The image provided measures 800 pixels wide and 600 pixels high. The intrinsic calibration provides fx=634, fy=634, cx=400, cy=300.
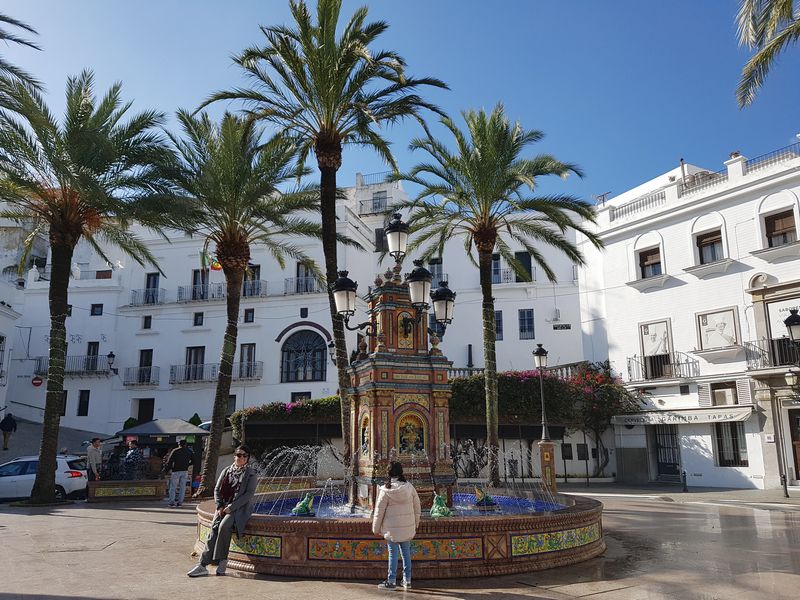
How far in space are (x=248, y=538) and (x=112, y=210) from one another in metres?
12.1

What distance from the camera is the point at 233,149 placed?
704 inches

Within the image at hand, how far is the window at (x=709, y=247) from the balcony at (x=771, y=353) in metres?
3.83

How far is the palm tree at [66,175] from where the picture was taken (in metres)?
16.1

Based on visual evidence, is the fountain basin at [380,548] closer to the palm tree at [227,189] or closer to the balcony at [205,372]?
the palm tree at [227,189]

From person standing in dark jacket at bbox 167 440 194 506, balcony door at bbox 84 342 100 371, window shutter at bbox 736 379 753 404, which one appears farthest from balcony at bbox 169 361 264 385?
window shutter at bbox 736 379 753 404

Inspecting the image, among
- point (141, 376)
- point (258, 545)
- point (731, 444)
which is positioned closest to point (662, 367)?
point (731, 444)

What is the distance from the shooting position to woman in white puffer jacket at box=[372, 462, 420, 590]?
714 centimetres

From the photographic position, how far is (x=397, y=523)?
7133mm

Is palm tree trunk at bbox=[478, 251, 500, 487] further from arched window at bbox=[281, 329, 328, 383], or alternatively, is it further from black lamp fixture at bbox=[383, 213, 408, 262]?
arched window at bbox=[281, 329, 328, 383]

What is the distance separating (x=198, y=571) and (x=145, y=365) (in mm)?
30697

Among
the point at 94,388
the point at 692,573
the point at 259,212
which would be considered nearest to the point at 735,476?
the point at 692,573

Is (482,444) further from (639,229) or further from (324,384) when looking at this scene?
(639,229)

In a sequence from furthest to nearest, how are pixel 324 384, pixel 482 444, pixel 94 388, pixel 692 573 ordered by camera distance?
pixel 94 388 → pixel 324 384 → pixel 482 444 → pixel 692 573

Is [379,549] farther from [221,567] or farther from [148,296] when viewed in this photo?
[148,296]
